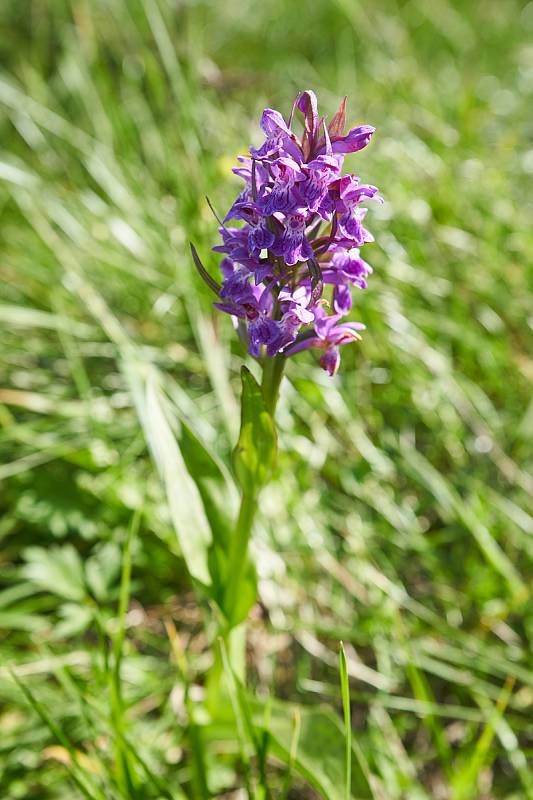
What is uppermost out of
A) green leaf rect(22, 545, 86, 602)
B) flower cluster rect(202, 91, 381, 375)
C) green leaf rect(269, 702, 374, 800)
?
flower cluster rect(202, 91, 381, 375)

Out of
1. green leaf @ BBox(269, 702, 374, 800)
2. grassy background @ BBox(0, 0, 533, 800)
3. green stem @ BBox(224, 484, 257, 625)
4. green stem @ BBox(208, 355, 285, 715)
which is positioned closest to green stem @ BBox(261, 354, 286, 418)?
green stem @ BBox(208, 355, 285, 715)

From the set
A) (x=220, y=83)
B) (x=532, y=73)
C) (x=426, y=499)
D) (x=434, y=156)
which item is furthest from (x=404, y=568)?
(x=532, y=73)

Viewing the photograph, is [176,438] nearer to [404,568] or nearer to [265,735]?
[265,735]

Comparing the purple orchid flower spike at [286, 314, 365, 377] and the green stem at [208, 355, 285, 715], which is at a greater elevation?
the purple orchid flower spike at [286, 314, 365, 377]

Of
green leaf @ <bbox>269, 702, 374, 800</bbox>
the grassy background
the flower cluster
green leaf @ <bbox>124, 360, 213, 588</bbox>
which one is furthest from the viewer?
the grassy background

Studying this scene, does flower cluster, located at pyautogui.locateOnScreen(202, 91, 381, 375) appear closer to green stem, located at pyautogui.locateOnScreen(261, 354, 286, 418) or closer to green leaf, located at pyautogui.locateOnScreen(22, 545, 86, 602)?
green stem, located at pyautogui.locateOnScreen(261, 354, 286, 418)

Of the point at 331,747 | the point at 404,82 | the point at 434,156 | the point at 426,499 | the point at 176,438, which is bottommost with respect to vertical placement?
the point at 331,747

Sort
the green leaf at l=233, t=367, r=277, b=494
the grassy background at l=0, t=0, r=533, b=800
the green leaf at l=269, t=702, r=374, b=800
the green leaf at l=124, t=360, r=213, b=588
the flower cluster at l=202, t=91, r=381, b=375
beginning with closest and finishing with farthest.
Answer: the flower cluster at l=202, t=91, r=381, b=375, the green leaf at l=233, t=367, r=277, b=494, the green leaf at l=269, t=702, r=374, b=800, the green leaf at l=124, t=360, r=213, b=588, the grassy background at l=0, t=0, r=533, b=800
